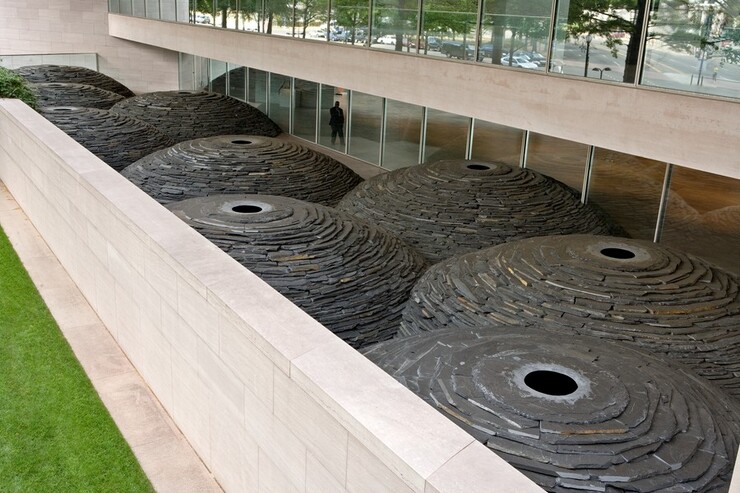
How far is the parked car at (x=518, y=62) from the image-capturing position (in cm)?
1275

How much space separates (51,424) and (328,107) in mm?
14158

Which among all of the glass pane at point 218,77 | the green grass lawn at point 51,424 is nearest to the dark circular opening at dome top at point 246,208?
the green grass lawn at point 51,424

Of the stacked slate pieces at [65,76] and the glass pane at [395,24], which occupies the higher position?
the glass pane at [395,24]

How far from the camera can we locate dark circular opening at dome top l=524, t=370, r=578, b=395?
6.18 metres

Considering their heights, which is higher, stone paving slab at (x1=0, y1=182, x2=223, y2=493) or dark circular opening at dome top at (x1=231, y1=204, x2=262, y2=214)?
dark circular opening at dome top at (x1=231, y1=204, x2=262, y2=214)

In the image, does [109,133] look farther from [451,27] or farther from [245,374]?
[245,374]

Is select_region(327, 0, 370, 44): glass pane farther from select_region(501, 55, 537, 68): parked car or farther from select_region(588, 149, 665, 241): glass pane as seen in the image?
select_region(588, 149, 665, 241): glass pane

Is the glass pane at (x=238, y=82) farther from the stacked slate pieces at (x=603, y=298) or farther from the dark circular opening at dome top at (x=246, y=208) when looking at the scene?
the stacked slate pieces at (x=603, y=298)

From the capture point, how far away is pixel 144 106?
1991 centimetres

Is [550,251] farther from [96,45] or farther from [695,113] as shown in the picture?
[96,45]

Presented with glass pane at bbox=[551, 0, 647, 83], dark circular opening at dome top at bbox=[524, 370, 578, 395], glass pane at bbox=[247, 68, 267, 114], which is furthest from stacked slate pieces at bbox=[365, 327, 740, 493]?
glass pane at bbox=[247, 68, 267, 114]

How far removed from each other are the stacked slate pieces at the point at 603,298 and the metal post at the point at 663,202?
304 cm

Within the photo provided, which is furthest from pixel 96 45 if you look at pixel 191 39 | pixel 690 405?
pixel 690 405

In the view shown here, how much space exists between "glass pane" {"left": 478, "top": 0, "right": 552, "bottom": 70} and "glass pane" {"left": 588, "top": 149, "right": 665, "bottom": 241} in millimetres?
2220
